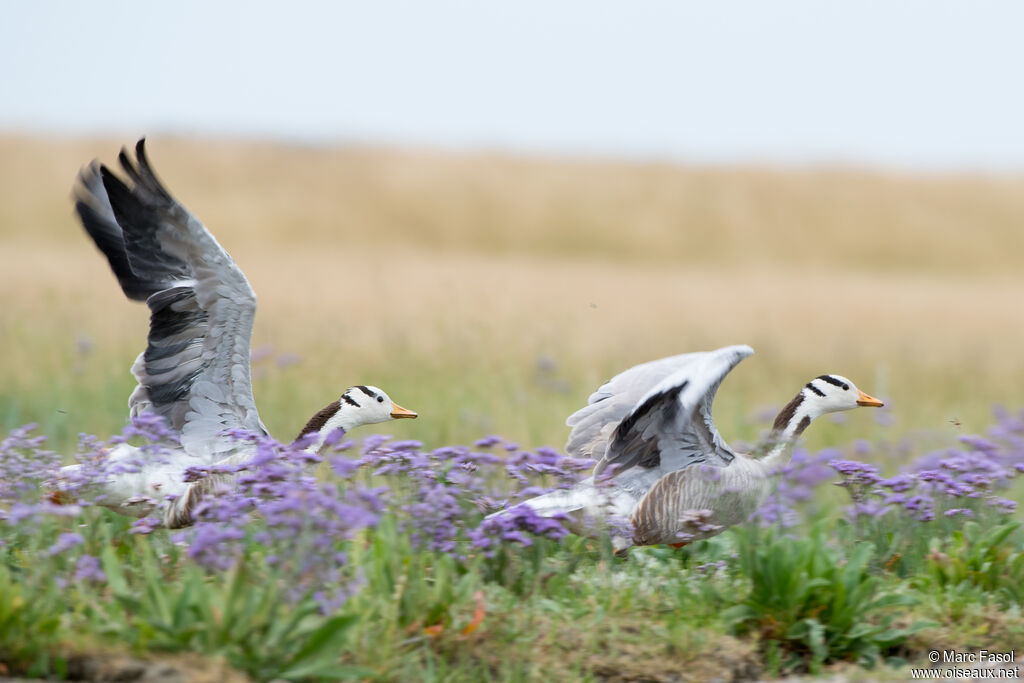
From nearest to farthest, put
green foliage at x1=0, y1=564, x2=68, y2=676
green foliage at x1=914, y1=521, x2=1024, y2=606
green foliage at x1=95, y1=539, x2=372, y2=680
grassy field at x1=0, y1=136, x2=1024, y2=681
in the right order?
green foliage at x1=95, y1=539, x2=372, y2=680 < green foliage at x1=0, y1=564, x2=68, y2=676 < grassy field at x1=0, y1=136, x2=1024, y2=681 < green foliage at x1=914, y1=521, x2=1024, y2=606

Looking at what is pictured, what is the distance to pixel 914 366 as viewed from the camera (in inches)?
550

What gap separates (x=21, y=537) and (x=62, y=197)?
24788 millimetres

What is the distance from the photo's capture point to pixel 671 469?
5.45 m

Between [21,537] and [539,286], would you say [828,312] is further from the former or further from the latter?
[21,537]

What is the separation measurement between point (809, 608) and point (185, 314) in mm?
3289

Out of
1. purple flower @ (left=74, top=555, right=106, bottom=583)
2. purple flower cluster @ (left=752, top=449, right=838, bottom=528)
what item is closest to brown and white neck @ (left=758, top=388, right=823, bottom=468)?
purple flower cluster @ (left=752, top=449, right=838, bottom=528)

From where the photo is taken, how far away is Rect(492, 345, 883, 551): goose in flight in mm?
5047

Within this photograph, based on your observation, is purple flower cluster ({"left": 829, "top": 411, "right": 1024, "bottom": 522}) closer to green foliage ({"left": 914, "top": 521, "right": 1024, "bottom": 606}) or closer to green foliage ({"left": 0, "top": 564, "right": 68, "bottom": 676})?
green foliage ({"left": 914, "top": 521, "right": 1024, "bottom": 606})

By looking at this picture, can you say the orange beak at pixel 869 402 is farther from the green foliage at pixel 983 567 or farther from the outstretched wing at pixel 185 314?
the outstretched wing at pixel 185 314

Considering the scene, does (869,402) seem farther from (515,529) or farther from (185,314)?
(185,314)

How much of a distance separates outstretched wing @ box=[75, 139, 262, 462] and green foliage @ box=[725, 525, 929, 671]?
2.65m

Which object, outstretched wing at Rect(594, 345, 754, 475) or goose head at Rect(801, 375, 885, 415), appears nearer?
outstretched wing at Rect(594, 345, 754, 475)

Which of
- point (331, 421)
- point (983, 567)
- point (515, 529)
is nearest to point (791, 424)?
point (983, 567)

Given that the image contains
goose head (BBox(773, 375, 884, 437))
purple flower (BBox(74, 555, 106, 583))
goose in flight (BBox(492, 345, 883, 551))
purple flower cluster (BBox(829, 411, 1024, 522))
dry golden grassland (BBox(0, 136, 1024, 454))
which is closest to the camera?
purple flower (BBox(74, 555, 106, 583))
